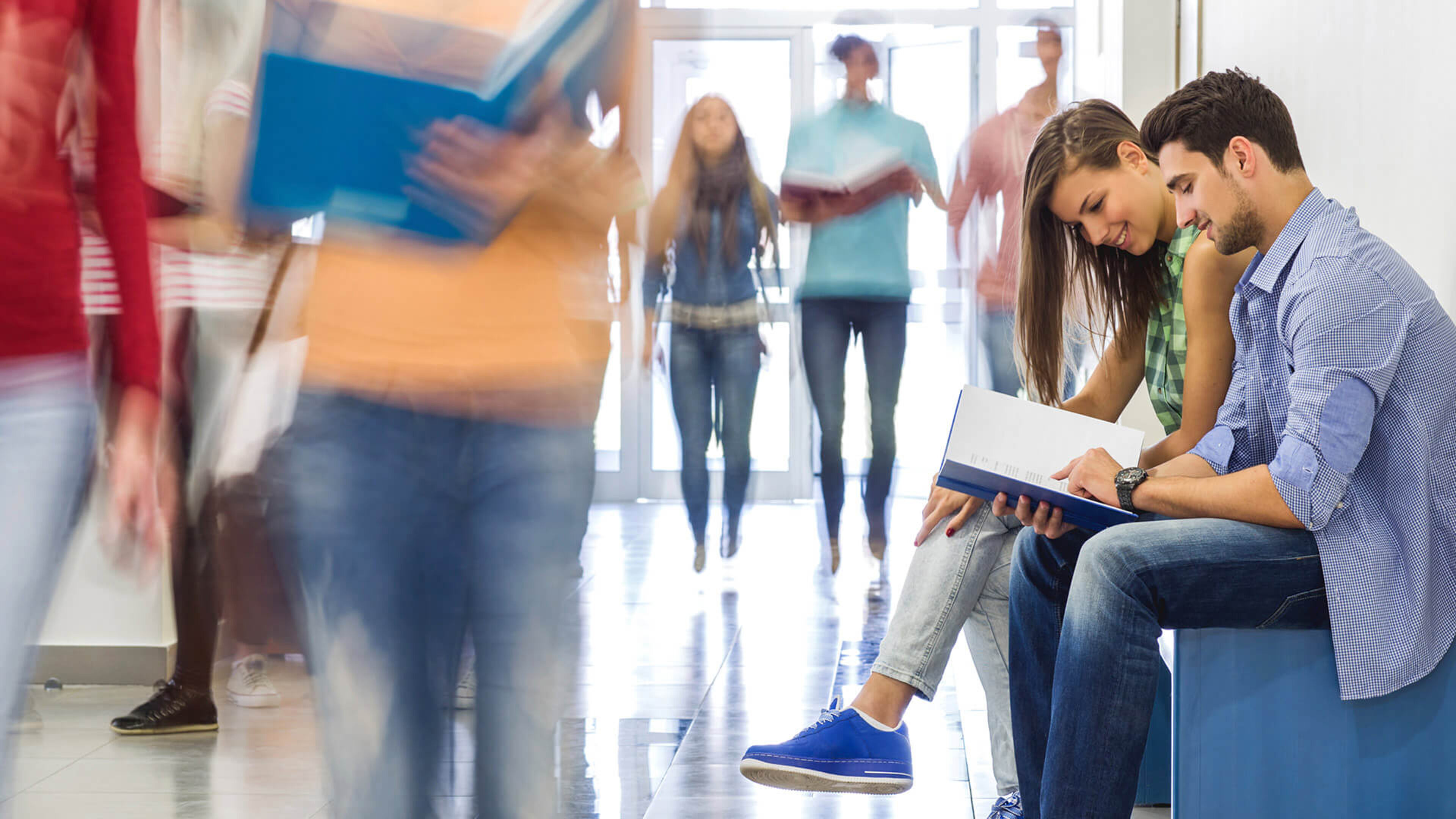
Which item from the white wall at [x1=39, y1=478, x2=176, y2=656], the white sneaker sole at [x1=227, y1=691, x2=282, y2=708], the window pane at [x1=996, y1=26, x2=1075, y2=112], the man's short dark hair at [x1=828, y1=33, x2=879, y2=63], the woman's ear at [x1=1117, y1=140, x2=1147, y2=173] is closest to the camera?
the woman's ear at [x1=1117, y1=140, x2=1147, y2=173]

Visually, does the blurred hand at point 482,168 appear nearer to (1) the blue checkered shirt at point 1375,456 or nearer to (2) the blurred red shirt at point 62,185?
(2) the blurred red shirt at point 62,185

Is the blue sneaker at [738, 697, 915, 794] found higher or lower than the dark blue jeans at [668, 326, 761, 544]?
lower

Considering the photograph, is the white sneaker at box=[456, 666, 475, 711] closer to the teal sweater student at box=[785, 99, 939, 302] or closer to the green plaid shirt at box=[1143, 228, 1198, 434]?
the green plaid shirt at box=[1143, 228, 1198, 434]

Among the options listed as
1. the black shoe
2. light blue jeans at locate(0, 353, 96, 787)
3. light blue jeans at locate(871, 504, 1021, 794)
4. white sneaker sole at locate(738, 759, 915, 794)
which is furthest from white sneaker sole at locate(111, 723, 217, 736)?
light blue jeans at locate(0, 353, 96, 787)

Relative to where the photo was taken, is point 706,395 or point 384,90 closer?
point 384,90

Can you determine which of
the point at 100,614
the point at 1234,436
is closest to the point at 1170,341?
the point at 1234,436

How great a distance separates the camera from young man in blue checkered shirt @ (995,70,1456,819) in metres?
1.44

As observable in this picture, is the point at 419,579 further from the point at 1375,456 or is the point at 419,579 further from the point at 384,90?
the point at 1375,456

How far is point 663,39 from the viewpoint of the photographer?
651 cm

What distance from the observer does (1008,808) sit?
6.56ft

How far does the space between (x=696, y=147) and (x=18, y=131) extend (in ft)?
11.2

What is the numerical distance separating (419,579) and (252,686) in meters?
2.12

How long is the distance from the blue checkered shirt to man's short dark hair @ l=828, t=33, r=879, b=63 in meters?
2.95

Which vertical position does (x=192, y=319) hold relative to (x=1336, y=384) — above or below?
above
